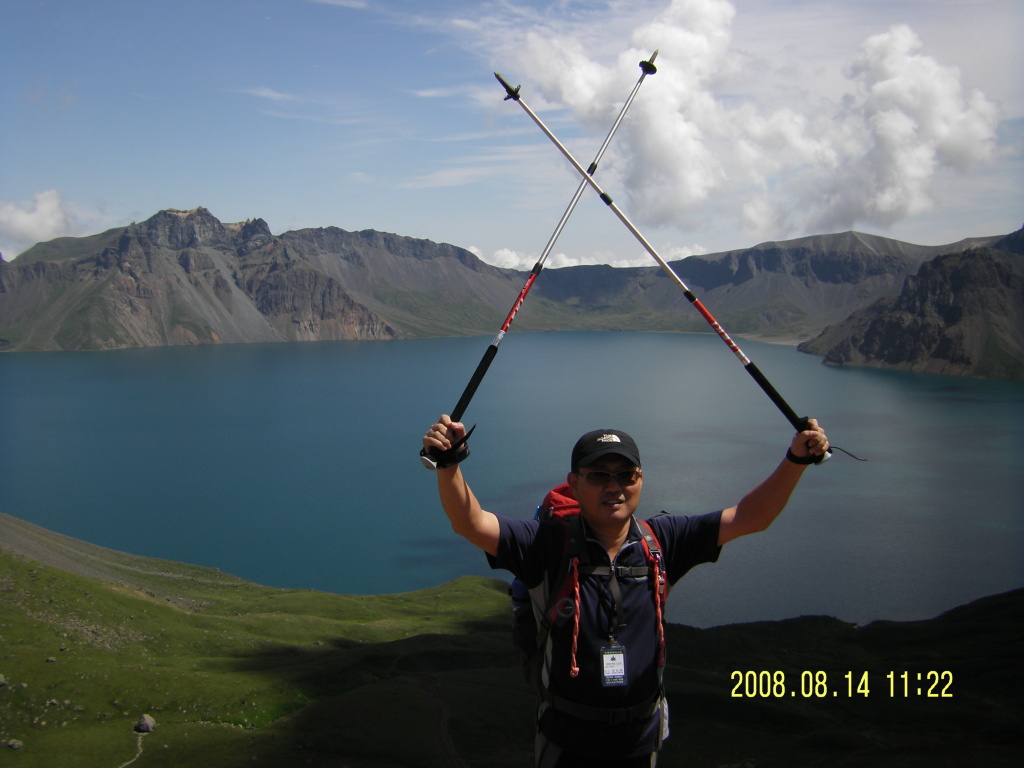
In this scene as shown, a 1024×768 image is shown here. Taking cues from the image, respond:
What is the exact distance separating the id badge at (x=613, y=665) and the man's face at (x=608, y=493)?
2.62 feet

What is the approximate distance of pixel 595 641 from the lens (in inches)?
189

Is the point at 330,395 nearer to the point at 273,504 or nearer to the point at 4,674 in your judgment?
the point at 273,504

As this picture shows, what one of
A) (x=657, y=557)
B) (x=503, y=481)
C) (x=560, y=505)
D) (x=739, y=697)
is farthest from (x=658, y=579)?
(x=503, y=481)

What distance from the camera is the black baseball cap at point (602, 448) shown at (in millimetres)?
5000

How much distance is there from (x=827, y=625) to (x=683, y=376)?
136348 mm

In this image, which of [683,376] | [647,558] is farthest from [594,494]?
[683,376]

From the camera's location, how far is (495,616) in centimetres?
4728

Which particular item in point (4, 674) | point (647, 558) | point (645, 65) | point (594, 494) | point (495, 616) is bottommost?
point (495, 616)

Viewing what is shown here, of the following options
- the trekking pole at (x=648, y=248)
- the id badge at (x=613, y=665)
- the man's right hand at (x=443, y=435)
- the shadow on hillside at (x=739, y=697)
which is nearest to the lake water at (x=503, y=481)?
the shadow on hillside at (x=739, y=697)

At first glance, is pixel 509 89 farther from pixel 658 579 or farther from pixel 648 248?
pixel 658 579

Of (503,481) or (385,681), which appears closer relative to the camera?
(385,681)

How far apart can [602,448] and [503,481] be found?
73.2 m

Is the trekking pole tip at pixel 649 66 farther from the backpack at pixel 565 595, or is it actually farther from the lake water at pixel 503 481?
the lake water at pixel 503 481

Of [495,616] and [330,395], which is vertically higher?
[330,395]
